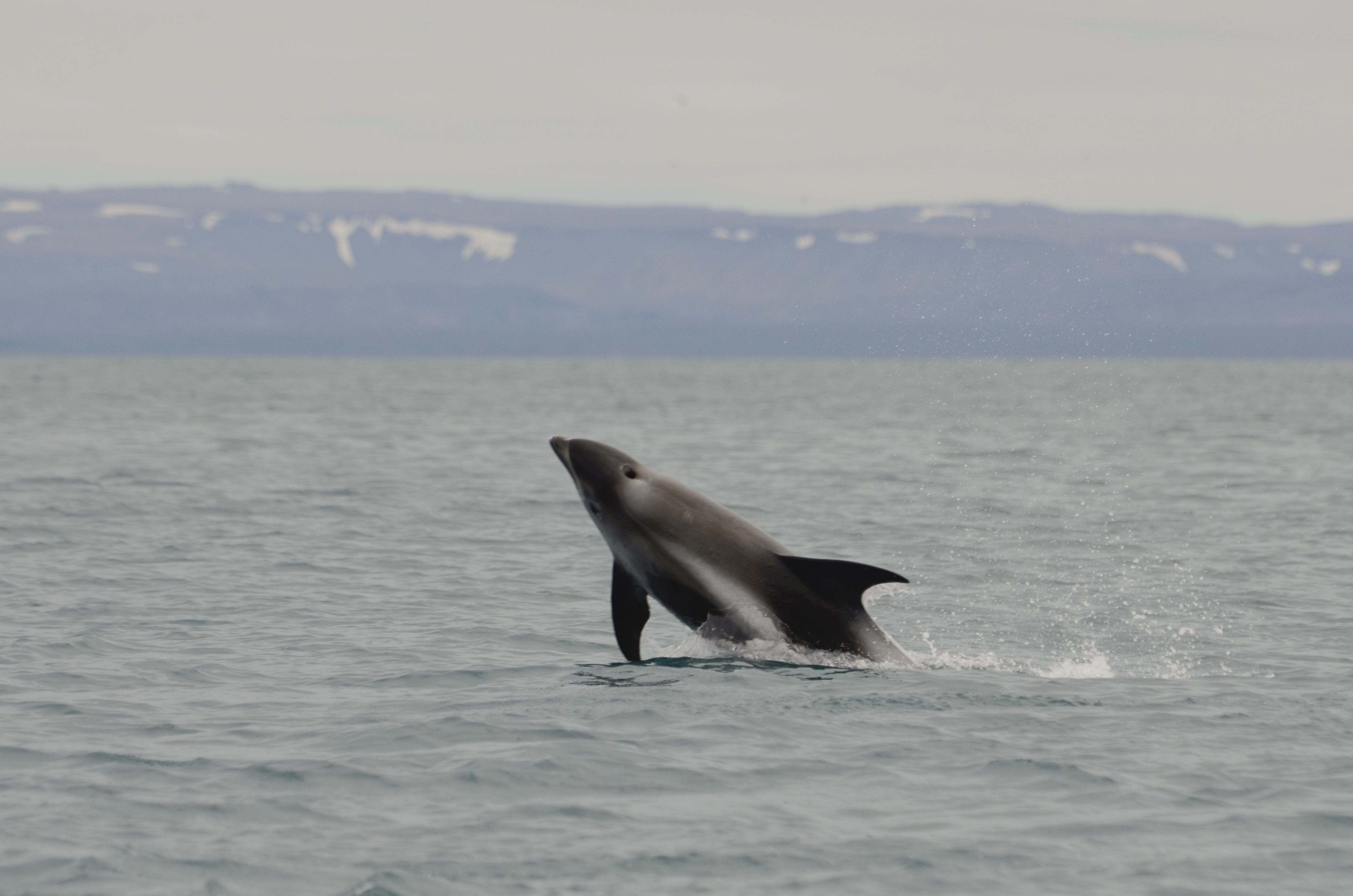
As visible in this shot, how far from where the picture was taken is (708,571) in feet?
52.5

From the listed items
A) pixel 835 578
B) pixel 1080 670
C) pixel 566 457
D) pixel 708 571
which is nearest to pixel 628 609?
pixel 708 571

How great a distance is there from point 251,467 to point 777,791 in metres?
37.4

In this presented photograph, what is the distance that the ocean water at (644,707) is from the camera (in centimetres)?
1130

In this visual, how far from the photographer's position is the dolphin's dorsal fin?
15234 millimetres

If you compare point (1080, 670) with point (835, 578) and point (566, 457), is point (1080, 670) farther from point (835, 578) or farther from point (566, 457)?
point (566, 457)

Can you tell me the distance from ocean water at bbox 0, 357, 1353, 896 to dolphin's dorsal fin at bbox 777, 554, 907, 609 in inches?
29.1

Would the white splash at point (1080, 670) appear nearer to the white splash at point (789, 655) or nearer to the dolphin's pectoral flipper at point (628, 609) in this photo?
the white splash at point (789, 655)

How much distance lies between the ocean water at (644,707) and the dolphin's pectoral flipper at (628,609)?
0.58 m

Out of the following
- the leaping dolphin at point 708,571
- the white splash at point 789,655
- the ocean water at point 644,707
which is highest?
the leaping dolphin at point 708,571

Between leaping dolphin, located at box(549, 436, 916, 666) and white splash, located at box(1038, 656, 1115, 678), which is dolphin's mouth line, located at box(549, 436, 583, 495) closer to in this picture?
leaping dolphin, located at box(549, 436, 916, 666)

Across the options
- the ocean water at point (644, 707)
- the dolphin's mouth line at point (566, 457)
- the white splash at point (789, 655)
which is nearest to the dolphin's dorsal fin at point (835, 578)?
the white splash at point (789, 655)

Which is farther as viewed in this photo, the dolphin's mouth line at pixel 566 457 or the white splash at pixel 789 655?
the dolphin's mouth line at pixel 566 457

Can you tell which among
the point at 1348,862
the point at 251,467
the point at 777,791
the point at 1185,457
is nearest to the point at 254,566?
the point at 777,791

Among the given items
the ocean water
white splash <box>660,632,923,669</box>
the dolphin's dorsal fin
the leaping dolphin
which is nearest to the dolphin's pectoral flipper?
the leaping dolphin
